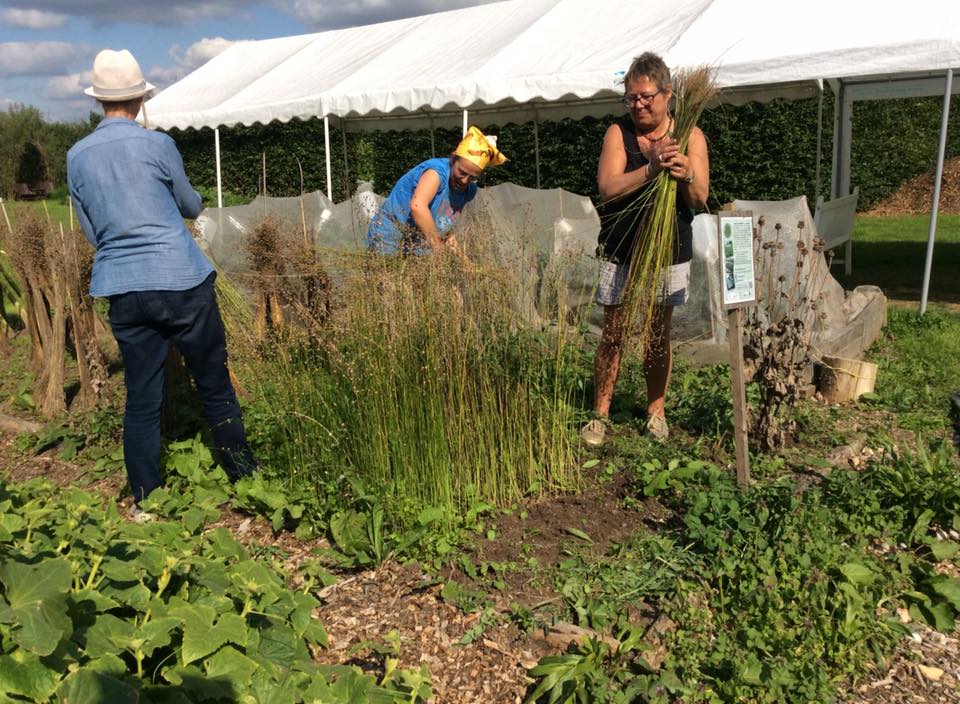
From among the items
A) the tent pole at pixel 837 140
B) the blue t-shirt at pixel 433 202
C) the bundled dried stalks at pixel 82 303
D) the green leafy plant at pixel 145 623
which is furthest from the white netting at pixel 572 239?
the tent pole at pixel 837 140

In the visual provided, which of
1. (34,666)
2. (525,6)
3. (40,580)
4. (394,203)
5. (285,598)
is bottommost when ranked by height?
(285,598)

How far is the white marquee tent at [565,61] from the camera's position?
5.98 m

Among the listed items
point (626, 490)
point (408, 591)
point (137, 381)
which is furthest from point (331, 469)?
point (626, 490)

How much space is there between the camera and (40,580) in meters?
1.54

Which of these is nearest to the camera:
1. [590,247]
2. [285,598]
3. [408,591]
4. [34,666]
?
[34,666]

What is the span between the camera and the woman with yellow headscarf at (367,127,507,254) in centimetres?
375

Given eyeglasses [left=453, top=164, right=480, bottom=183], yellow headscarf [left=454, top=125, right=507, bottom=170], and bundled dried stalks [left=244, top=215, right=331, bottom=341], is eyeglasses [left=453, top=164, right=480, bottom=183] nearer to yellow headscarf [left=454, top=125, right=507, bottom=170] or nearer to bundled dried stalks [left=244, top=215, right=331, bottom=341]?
yellow headscarf [left=454, top=125, right=507, bottom=170]

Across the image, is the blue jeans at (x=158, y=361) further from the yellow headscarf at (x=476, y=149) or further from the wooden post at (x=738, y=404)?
the wooden post at (x=738, y=404)

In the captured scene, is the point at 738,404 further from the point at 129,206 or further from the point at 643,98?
the point at 129,206

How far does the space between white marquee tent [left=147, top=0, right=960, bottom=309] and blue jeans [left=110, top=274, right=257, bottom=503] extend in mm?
2275

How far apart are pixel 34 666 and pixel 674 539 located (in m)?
1.90

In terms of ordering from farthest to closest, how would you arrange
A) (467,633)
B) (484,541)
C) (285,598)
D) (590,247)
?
(590,247)
(484,541)
(467,633)
(285,598)

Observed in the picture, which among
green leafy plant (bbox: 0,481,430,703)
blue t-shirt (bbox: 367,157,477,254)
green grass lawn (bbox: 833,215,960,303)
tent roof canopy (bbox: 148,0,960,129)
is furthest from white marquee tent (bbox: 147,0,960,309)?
green leafy plant (bbox: 0,481,430,703)

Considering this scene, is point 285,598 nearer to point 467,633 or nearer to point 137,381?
point 467,633
